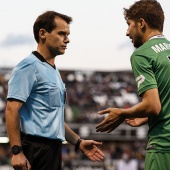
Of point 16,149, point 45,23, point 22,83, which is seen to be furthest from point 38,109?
point 45,23

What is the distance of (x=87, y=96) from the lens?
86.1 feet

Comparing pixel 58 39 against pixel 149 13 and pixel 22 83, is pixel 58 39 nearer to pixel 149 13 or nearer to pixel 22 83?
pixel 22 83

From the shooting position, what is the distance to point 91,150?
16.3 feet

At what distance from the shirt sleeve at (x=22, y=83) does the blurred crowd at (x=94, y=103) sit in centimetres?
1683

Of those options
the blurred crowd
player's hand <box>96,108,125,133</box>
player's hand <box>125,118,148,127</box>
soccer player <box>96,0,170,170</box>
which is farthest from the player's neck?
the blurred crowd

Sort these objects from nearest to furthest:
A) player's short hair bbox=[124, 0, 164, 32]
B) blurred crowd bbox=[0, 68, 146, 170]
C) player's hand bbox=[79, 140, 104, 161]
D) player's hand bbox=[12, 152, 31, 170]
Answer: player's short hair bbox=[124, 0, 164, 32] < player's hand bbox=[12, 152, 31, 170] < player's hand bbox=[79, 140, 104, 161] < blurred crowd bbox=[0, 68, 146, 170]

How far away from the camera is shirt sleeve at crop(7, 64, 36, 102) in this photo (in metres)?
4.42

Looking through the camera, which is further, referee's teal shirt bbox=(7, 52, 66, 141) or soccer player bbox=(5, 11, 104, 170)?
referee's teal shirt bbox=(7, 52, 66, 141)

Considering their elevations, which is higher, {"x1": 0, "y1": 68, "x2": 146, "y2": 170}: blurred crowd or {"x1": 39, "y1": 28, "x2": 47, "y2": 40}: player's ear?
{"x1": 39, "y1": 28, "x2": 47, "y2": 40}: player's ear

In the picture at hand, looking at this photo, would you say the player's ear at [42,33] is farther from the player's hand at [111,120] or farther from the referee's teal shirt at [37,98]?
the player's hand at [111,120]

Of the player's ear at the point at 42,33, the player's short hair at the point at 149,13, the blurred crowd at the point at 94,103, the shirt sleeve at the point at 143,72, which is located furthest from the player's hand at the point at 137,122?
the blurred crowd at the point at 94,103

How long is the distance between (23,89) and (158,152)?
1.18 metres

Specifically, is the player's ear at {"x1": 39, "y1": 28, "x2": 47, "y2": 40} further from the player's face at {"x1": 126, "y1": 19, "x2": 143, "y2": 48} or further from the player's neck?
the player's neck

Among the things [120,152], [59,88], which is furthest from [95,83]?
[59,88]
